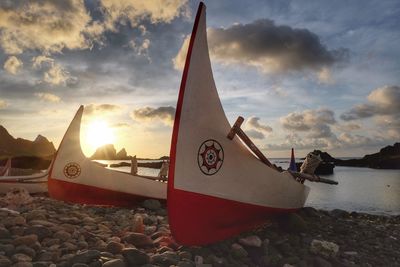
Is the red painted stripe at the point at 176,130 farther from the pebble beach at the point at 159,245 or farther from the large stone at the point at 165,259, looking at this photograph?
the pebble beach at the point at 159,245

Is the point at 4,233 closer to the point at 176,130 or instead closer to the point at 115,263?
the point at 115,263

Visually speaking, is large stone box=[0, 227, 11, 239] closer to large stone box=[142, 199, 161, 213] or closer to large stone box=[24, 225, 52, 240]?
large stone box=[24, 225, 52, 240]

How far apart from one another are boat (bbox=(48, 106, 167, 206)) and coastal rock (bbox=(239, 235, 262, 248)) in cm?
790

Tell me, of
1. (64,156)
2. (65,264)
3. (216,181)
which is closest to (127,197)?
(64,156)

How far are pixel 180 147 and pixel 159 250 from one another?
2529 mm

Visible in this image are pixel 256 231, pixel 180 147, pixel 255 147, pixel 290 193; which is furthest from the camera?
pixel 290 193

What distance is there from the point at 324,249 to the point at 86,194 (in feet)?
33.8

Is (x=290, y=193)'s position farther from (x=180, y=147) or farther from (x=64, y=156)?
(x=64, y=156)

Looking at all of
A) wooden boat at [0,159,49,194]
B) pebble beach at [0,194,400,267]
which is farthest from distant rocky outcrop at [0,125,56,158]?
pebble beach at [0,194,400,267]

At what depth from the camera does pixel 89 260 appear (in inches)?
264

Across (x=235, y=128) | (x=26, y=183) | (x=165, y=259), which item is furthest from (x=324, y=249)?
(x=26, y=183)

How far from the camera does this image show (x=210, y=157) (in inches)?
335

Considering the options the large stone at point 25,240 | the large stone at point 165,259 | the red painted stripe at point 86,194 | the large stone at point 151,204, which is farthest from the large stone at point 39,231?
the large stone at point 151,204

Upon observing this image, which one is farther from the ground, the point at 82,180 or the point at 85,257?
the point at 82,180
